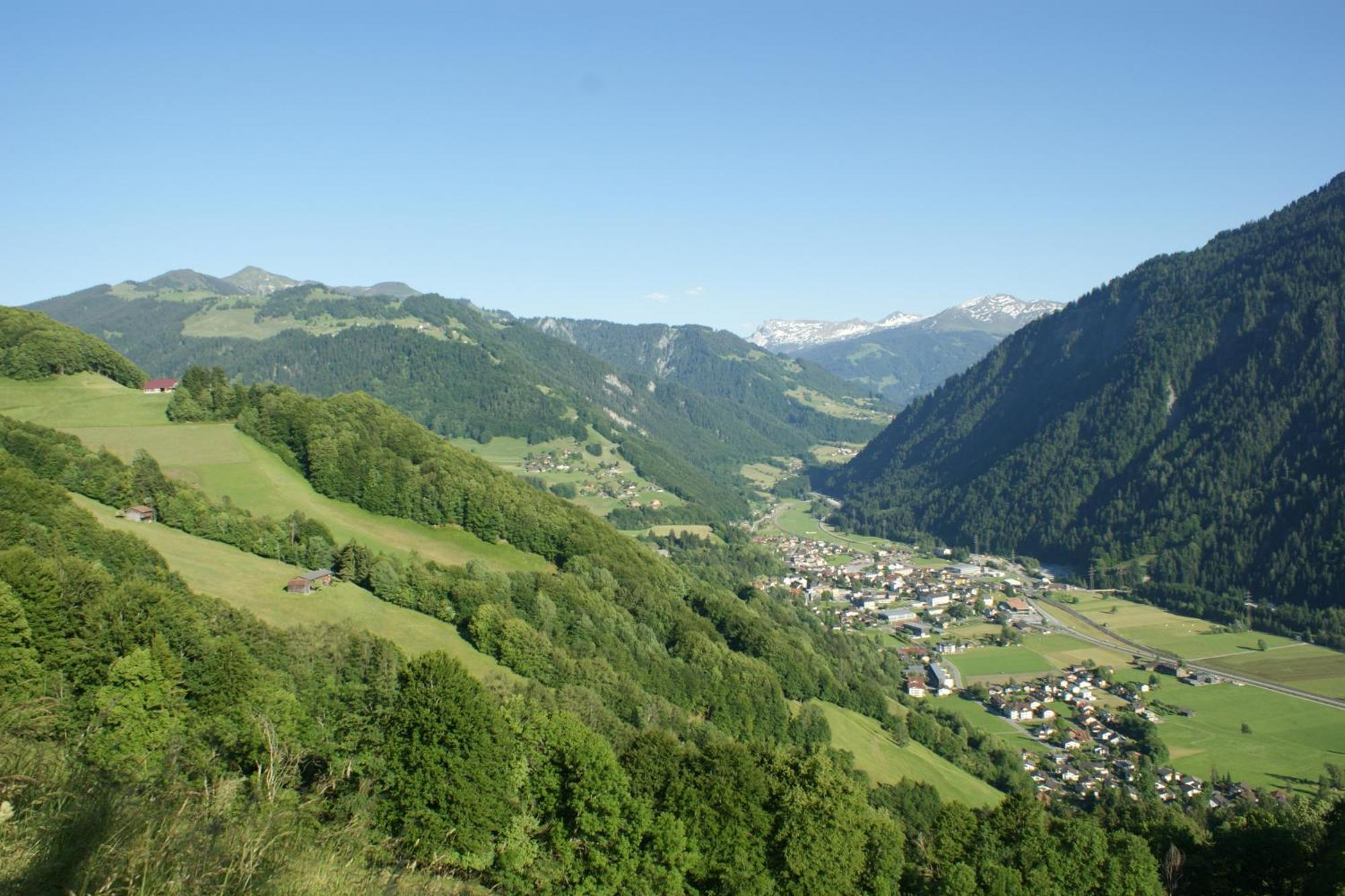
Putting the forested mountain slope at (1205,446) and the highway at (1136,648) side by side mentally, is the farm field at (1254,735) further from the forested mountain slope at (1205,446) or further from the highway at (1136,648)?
the forested mountain slope at (1205,446)

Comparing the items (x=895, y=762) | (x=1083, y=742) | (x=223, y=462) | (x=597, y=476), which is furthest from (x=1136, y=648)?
(x=597, y=476)

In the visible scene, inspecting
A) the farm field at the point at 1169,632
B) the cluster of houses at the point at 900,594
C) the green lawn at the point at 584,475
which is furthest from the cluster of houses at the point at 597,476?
the farm field at the point at 1169,632

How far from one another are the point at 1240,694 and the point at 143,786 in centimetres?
8958

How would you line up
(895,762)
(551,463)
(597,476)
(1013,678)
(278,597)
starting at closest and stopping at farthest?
1. (278,597)
2. (895,762)
3. (1013,678)
4. (597,476)
5. (551,463)

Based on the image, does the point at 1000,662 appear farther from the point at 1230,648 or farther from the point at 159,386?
the point at 159,386

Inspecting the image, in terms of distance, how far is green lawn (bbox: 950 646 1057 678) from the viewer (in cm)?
8094

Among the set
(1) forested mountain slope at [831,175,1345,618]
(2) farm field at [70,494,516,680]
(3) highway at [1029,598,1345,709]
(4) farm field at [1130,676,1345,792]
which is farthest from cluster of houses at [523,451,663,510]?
(2) farm field at [70,494,516,680]

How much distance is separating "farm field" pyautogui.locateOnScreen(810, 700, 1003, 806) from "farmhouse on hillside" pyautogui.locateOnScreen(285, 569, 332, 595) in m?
31.1

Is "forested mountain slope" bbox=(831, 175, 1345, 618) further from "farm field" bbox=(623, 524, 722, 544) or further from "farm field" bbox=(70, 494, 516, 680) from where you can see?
"farm field" bbox=(70, 494, 516, 680)

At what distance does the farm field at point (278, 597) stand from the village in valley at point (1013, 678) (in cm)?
3801

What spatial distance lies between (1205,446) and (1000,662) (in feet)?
291

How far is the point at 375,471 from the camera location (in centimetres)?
6178

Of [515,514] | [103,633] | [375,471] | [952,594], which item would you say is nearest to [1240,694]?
[952,594]

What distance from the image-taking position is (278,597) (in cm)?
3903
